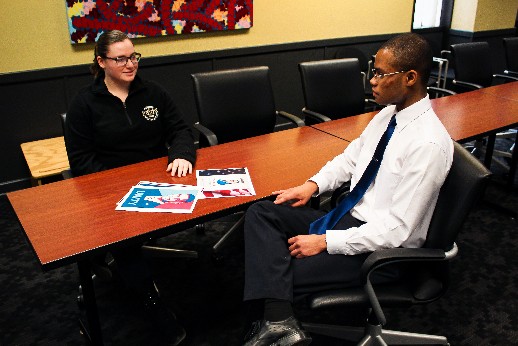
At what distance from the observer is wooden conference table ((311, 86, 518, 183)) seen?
260 centimetres

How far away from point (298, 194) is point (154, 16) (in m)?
2.53

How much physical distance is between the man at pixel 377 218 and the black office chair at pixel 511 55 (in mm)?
3469

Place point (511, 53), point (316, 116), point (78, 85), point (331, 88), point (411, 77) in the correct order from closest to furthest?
1. point (411, 77)
2. point (316, 116)
3. point (331, 88)
4. point (78, 85)
5. point (511, 53)

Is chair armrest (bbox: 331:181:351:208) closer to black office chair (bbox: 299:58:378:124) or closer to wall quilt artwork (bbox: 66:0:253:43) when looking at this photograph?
black office chair (bbox: 299:58:378:124)

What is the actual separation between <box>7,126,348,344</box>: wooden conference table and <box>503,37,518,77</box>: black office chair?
310 centimetres

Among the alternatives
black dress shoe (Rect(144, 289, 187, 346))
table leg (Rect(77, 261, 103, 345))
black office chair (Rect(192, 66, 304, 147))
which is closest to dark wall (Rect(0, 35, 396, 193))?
black office chair (Rect(192, 66, 304, 147))

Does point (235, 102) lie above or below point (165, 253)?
above

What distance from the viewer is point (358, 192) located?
1.78 meters

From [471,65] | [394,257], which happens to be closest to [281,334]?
[394,257]

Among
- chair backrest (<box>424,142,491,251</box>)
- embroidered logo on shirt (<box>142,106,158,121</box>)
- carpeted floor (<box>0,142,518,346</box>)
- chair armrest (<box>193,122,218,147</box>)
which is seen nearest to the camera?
chair backrest (<box>424,142,491,251</box>)

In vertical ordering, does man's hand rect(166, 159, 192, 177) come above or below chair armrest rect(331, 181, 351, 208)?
above

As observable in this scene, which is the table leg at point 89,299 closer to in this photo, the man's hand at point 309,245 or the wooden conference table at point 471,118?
the man's hand at point 309,245

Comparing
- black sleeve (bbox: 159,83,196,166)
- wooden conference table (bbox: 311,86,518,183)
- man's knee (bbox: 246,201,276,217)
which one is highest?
black sleeve (bbox: 159,83,196,166)

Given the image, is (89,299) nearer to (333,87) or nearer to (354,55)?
(333,87)
